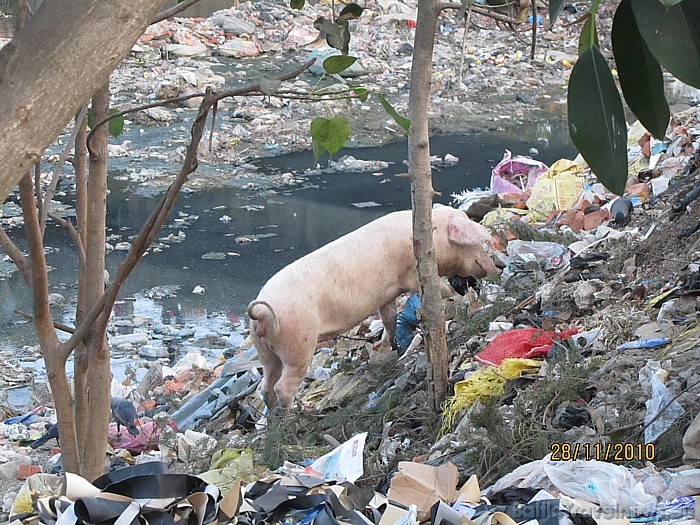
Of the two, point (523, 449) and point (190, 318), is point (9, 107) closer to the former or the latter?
point (523, 449)

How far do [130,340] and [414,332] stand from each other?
6.43 feet

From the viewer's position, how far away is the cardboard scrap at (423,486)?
2.16m

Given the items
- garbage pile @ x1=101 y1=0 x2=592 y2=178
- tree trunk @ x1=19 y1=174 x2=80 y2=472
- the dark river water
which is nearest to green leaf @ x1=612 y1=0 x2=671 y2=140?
tree trunk @ x1=19 y1=174 x2=80 y2=472

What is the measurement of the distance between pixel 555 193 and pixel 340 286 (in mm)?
3025

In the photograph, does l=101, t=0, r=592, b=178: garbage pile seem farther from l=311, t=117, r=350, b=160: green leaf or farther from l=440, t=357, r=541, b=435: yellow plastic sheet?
l=311, t=117, r=350, b=160: green leaf

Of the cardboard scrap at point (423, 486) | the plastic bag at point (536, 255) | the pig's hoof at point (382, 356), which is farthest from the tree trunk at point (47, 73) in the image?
the plastic bag at point (536, 255)

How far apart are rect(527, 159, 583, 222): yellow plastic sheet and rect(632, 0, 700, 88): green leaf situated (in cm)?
571

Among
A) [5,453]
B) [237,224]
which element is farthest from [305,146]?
[5,453]

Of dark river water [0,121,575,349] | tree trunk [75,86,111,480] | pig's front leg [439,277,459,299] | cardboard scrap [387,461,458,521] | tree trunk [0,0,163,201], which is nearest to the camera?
tree trunk [0,0,163,201]

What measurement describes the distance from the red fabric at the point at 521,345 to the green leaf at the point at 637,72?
2.50 m

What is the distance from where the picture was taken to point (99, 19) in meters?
0.88

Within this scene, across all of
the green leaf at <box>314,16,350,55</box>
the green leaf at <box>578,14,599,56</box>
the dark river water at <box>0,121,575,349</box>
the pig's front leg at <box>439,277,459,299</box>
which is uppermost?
the green leaf at <box>578,14,599,56</box>

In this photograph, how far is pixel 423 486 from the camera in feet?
7.22
